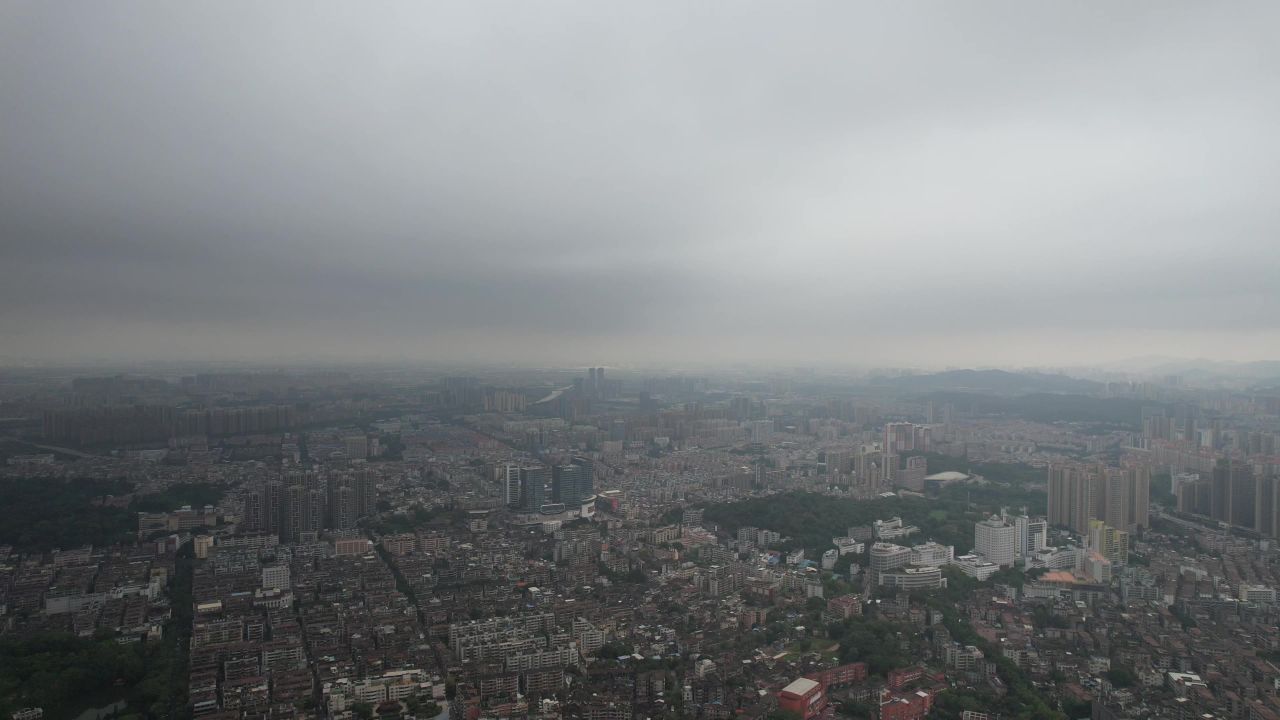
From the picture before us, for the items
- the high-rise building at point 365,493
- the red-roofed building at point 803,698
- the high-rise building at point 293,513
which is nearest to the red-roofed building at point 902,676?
the red-roofed building at point 803,698

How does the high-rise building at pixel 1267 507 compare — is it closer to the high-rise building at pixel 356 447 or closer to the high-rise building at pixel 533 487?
the high-rise building at pixel 533 487

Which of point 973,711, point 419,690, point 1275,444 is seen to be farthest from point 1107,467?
point 419,690

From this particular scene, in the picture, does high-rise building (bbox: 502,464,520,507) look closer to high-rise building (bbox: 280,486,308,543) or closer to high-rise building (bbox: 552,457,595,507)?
high-rise building (bbox: 552,457,595,507)

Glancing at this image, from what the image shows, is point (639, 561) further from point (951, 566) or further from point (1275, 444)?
point (1275, 444)

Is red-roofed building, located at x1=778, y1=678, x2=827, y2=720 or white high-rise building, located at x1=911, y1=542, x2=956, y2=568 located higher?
red-roofed building, located at x1=778, y1=678, x2=827, y2=720

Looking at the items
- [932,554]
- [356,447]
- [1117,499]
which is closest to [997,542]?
[932,554]

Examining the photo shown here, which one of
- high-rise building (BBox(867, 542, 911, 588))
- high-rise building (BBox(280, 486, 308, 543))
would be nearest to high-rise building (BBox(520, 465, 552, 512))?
high-rise building (BBox(280, 486, 308, 543))
